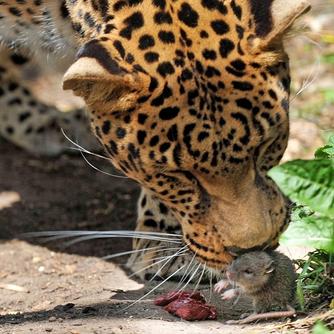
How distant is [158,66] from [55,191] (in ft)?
10.3

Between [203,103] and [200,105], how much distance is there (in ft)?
0.06

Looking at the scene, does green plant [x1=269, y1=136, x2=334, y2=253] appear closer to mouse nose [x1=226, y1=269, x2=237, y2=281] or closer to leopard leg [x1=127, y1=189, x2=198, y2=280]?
mouse nose [x1=226, y1=269, x2=237, y2=281]

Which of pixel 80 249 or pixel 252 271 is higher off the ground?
pixel 252 271

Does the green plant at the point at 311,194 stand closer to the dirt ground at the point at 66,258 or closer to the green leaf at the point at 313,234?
the green leaf at the point at 313,234

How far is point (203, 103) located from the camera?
493cm

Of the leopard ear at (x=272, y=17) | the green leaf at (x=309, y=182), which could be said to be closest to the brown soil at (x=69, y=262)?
the green leaf at (x=309, y=182)

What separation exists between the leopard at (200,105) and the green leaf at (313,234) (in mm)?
597

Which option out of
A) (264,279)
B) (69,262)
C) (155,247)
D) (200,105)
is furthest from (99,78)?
(69,262)

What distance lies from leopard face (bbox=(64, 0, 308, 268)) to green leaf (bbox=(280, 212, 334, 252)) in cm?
59

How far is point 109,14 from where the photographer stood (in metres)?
5.23

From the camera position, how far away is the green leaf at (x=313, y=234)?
4.22 metres

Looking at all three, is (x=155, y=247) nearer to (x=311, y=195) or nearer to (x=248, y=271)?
(x=248, y=271)

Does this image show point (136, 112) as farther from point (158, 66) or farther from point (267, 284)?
point (267, 284)

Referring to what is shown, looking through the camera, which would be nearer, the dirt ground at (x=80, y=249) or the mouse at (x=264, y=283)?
the mouse at (x=264, y=283)
